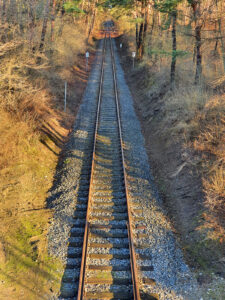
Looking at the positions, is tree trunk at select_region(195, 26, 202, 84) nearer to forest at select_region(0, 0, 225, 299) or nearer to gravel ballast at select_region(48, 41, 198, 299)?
forest at select_region(0, 0, 225, 299)

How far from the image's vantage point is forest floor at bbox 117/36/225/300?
22.3 ft

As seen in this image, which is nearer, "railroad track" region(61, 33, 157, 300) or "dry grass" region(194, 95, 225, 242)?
"railroad track" region(61, 33, 157, 300)

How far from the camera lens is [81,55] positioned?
37594 mm

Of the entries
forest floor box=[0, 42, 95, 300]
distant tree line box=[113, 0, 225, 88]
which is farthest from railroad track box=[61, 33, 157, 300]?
distant tree line box=[113, 0, 225, 88]

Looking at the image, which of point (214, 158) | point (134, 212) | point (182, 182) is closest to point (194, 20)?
point (214, 158)

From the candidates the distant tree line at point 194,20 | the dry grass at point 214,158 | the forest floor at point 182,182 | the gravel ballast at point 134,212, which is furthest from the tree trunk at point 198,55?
the gravel ballast at point 134,212

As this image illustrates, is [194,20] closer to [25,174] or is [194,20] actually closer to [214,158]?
[214,158]

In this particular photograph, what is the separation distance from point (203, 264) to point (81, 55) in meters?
35.4

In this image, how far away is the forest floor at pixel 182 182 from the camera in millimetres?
6806

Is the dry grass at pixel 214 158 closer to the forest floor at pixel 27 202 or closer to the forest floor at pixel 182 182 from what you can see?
the forest floor at pixel 182 182

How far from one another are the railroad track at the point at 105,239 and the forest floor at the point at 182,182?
1360 millimetres

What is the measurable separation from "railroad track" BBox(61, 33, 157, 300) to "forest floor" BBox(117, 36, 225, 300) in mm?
1360

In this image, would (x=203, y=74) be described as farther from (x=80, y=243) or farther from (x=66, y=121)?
(x=80, y=243)

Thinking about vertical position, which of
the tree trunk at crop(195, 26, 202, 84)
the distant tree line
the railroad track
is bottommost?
the railroad track
